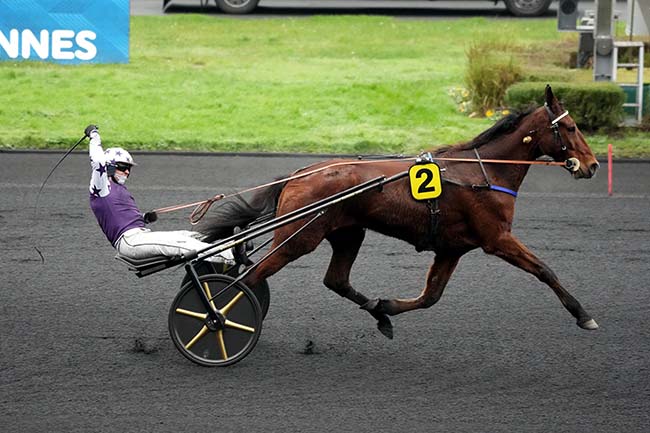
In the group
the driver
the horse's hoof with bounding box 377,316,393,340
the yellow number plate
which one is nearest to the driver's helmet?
the driver

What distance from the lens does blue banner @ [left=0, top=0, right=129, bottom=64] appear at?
16.2m

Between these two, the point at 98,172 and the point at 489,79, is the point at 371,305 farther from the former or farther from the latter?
the point at 489,79

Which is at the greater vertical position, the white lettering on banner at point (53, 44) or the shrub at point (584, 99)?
the white lettering on banner at point (53, 44)

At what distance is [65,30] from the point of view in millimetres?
16875

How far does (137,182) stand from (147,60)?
6435 millimetres

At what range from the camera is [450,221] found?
701 centimetres

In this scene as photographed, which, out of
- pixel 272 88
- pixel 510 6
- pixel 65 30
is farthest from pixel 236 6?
pixel 272 88

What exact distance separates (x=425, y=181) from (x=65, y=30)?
1115 cm

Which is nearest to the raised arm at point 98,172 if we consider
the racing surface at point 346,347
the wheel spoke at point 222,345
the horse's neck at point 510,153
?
the racing surface at point 346,347

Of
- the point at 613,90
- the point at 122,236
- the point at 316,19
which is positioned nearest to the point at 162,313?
the point at 122,236

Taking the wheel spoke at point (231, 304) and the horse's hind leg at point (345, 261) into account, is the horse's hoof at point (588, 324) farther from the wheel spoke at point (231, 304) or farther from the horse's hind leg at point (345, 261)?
the wheel spoke at point (231, 304)

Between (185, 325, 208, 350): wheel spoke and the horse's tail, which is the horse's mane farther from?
(185, 325, 208, 350): wheel spoke

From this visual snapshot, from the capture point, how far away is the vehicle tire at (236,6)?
21.8 meters

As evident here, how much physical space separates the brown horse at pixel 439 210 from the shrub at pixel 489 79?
8.34 meters
